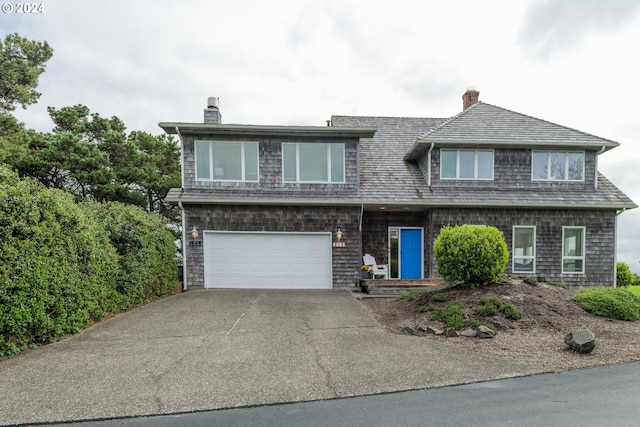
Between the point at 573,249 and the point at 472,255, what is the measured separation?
6.83 m

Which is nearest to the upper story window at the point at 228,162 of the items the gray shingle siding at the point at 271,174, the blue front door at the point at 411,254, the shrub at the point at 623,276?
the gray shingle siding at the point at 271,174

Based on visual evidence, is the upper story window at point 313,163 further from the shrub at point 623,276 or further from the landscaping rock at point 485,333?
the shrub at point 623,276

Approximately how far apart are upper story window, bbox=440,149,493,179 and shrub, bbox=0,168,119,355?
10.6 metres

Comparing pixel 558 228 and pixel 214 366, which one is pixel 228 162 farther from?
pixel 558 228

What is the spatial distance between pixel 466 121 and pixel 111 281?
12.6 m

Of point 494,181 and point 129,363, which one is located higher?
point 494,181

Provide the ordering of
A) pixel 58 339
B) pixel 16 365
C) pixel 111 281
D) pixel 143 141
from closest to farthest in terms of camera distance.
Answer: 1. pixel 16 365
2. pixel 58 339
3. pixel 111 281
4. pixel 143 141

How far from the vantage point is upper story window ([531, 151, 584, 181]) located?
1116 cm

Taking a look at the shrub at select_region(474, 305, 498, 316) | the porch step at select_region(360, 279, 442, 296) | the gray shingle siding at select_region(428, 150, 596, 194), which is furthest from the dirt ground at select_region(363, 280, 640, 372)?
the gray shingle siding at select_region(428, 150, 596, 194)

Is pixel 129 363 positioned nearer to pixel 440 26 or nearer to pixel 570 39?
pixel 440 26

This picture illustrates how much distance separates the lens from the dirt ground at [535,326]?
4.70m

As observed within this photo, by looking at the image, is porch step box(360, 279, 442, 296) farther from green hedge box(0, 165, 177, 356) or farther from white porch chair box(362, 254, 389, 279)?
green hedge box(0, 165, 177, 356)

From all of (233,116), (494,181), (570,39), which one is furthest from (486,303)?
(233,116)

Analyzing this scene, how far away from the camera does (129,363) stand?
4.30 metres
